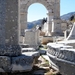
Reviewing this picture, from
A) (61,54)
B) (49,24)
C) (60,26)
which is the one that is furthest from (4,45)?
(49,24)

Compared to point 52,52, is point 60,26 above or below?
above

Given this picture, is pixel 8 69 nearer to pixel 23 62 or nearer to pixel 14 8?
pixel 23 62

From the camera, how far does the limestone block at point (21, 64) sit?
5.75 m

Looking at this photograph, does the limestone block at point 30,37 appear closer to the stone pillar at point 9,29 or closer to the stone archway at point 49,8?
the stone pillar at point 9,29

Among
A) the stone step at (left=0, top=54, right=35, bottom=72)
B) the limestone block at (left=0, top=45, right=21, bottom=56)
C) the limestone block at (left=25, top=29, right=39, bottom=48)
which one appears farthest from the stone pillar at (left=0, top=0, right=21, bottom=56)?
the limestone block at (left=25, top=29, right=39, bottom=48)

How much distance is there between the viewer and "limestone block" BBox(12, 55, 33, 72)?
5754 millimetres

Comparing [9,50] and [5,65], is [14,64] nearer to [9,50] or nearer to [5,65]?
[5,65]

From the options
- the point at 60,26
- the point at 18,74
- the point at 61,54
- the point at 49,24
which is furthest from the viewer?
the point at 49,24

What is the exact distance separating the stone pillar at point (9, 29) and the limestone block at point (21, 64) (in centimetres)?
39

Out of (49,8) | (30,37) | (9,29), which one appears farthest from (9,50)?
(49,8)

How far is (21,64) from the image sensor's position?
228 inches

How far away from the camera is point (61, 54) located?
203 inches

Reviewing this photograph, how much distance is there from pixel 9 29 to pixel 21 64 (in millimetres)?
1177

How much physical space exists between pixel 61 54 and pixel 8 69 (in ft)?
5.43
